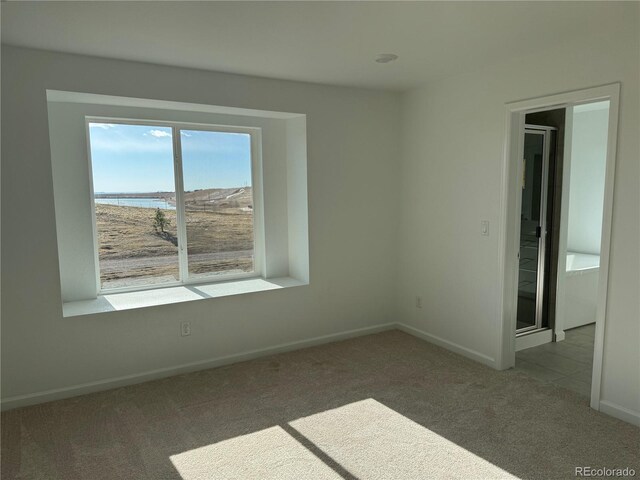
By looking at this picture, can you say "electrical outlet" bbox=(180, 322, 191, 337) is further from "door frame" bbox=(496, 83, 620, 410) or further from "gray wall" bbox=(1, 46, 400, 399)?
"door frame" bbox=(496, 83, 620, 410)

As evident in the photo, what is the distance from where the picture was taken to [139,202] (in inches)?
150

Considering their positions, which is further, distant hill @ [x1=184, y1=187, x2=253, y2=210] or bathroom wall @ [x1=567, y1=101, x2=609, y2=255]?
bathroom wall @ [x1=567, y1=101, x2=609, y2=255]

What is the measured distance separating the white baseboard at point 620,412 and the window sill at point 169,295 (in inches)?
97.1

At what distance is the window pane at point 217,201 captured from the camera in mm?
4031

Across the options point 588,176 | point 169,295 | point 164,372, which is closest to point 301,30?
point 169,295

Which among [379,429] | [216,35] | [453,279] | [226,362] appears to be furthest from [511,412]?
[216,35]

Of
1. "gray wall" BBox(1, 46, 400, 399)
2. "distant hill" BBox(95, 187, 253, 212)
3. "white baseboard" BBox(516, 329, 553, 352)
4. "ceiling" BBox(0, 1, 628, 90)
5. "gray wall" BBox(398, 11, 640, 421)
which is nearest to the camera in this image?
"ceiling" BBox(0, 1, 628, 90)

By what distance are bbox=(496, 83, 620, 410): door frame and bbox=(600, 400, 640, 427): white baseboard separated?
0.15 ft

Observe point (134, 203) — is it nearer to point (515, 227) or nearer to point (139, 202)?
point (139, 202)

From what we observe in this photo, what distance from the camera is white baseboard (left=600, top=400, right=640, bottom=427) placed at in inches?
105

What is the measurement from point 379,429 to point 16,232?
270 centimetres

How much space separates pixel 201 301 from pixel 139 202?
41.0 inches

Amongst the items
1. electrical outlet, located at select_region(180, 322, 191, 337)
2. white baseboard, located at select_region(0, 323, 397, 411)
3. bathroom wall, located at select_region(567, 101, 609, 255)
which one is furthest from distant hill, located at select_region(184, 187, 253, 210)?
bathroom wall, located at select_region(567, 101, 609, 255)

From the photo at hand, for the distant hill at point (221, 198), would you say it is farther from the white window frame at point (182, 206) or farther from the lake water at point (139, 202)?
the lake water at point (139, 202)
